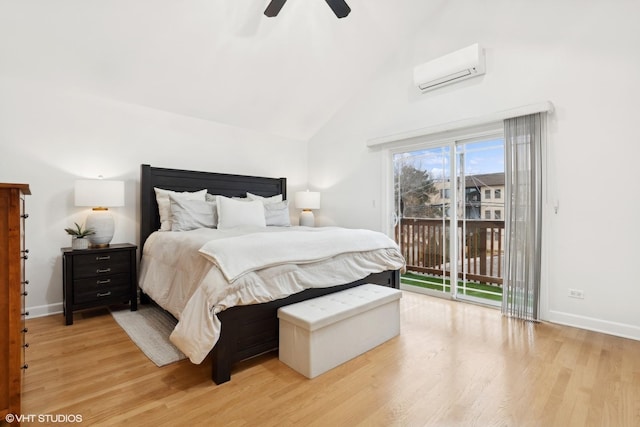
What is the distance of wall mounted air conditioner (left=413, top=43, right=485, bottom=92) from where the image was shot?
3209mm

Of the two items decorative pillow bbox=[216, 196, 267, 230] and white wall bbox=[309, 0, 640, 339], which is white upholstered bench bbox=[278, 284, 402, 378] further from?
white wall bbox=[309, 0, 640, 339]

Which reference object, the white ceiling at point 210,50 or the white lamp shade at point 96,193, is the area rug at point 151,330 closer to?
the white lamp shade at point 96,193

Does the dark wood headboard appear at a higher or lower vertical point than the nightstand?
higher

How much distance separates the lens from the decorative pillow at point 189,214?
329cm

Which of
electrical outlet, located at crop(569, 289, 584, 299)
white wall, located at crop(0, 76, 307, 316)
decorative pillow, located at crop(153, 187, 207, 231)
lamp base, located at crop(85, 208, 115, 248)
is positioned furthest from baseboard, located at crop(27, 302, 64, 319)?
electrical outlet, located at crop(569, 289, 584, 299)

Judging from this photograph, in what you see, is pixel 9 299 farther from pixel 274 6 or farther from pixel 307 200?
pixel 307 200

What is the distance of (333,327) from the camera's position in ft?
6.62

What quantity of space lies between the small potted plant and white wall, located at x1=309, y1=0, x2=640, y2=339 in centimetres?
381

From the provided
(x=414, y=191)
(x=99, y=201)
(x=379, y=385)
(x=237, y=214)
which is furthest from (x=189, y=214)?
(x=414, y=191)

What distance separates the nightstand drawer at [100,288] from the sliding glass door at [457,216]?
3.17 metres

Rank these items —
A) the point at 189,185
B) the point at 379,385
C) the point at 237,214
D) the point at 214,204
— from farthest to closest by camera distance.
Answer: the point at 189,185
the point at 214,204
the point at 237,214
the point at 379,385

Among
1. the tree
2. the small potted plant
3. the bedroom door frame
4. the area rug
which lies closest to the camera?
the area rug

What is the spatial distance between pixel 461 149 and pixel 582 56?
1250 millimetres

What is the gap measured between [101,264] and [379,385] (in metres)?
2.66
